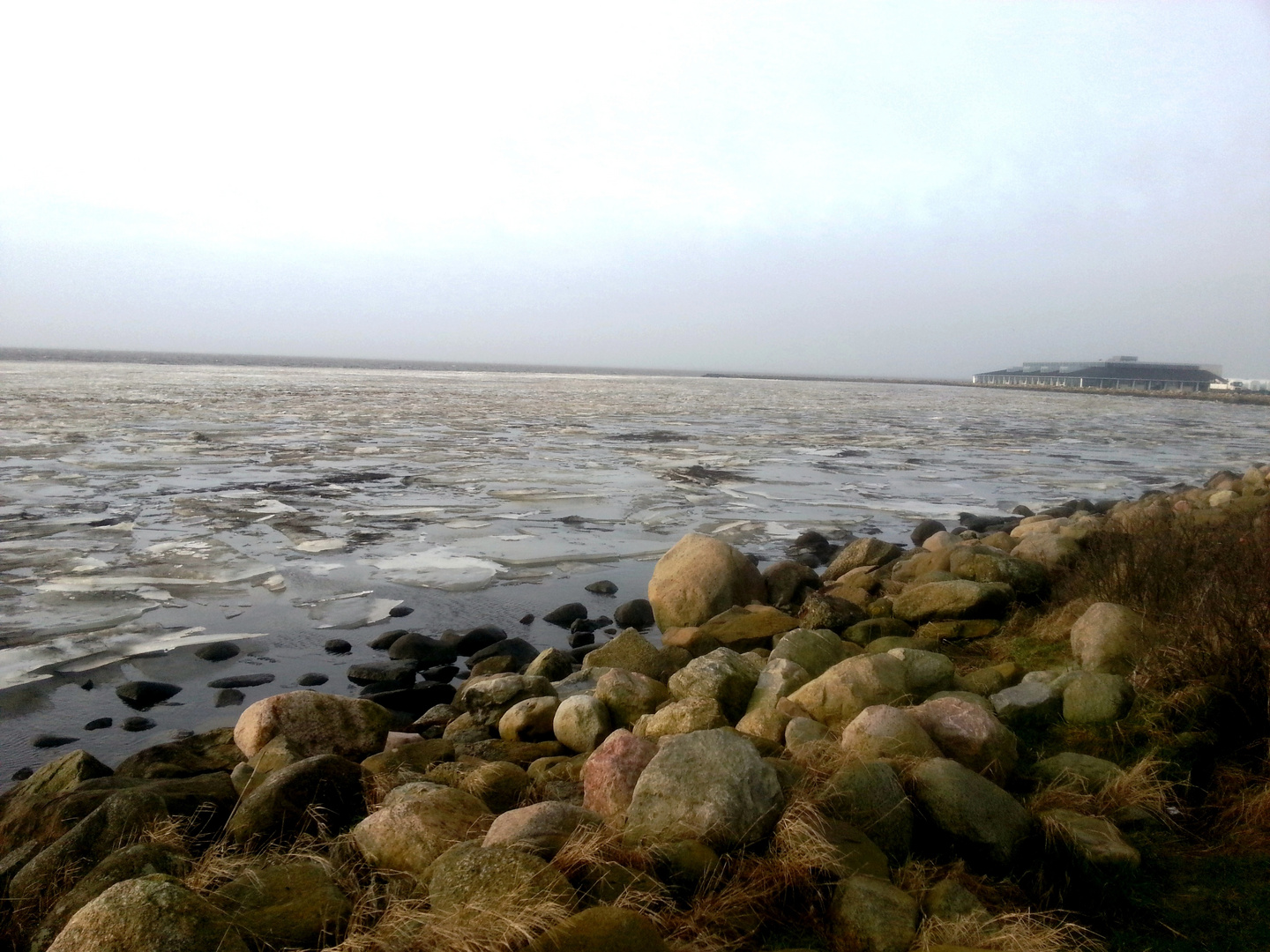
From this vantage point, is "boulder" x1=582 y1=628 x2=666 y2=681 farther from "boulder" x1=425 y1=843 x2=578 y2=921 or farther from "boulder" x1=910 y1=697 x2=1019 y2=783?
"boulder" x1=425 y1=843 x2=578 y2=921

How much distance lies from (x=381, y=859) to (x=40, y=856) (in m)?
1.52

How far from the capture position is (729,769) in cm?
370

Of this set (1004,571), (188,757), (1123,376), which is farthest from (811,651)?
(1123,376)

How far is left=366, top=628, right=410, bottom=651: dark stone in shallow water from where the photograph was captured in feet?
26.2

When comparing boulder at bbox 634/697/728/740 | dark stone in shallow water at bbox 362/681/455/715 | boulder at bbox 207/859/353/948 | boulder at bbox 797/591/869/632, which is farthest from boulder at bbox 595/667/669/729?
boulder at bbox 207/859/353/948

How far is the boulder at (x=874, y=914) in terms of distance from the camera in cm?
313

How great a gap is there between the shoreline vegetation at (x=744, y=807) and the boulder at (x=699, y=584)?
5.12ft

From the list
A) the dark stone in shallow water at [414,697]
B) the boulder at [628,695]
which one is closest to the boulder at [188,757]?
the dark stone in shallow water at [414,697]

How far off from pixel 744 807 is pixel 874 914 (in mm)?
658

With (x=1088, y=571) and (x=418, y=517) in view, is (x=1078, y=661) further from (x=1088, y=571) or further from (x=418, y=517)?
(x=418, y=517)

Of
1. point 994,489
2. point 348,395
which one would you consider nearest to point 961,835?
point 994,489

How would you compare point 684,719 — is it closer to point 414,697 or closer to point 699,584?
point 414,697

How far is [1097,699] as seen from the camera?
198 inches

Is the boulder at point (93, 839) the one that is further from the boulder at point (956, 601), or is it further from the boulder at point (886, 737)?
the boulder at point (956, 601)
